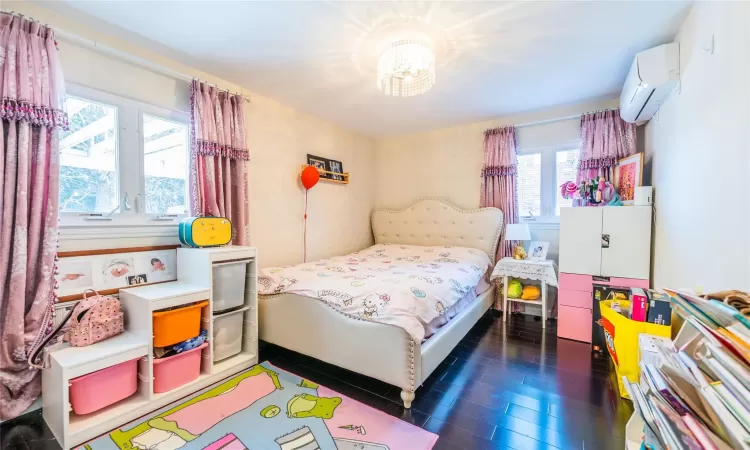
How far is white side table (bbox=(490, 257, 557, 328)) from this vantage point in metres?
3.09

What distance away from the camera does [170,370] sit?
192cm

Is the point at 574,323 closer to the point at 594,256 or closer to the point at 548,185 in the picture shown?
the point at 594,256

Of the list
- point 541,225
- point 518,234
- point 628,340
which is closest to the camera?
point 628,340

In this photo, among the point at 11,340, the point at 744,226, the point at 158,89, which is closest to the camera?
the point at 744,226

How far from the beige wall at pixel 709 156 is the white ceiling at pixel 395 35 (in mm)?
405

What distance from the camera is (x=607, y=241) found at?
2.74 meters

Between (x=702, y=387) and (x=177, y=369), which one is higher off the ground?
(x=702, y=387)

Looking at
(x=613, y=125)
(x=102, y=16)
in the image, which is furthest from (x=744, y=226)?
(x=102, y=16)

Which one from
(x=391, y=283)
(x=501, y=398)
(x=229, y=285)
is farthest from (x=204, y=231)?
(x=501, y=398)

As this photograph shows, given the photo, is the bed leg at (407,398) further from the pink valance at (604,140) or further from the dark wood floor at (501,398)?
the pink valance at (604,140)

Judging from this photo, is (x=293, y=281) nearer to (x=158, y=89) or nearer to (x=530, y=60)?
(x=158, y=89)

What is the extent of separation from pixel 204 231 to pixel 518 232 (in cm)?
307

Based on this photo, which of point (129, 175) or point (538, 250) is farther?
point (538, 250)

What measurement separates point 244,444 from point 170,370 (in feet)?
2.51
